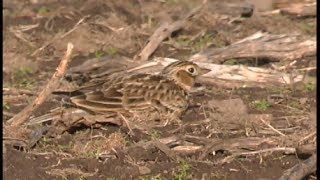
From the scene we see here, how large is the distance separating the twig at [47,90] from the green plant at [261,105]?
7.45 feet

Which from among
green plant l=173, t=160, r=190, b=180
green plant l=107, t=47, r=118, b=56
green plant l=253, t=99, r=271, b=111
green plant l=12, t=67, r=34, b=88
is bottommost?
green plant l=107, t=47, r=118, b=56

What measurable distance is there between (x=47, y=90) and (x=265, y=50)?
3777 millimetres

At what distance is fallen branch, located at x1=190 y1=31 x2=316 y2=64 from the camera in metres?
11.4

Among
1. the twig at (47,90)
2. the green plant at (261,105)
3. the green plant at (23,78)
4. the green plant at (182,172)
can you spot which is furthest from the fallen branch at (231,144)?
the green plant at (23,78)

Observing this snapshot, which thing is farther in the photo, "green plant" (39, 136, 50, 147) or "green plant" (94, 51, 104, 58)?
"green plant" (94, 51, 104, 58)

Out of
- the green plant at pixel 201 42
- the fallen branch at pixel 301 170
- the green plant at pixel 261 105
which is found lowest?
the green plant at pixel 201 42

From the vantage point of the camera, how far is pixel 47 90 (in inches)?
327

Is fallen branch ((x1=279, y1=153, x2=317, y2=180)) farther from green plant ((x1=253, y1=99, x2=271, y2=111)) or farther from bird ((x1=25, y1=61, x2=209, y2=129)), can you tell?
green plant ((x1=253, y1=99, x2=271, y2=111))

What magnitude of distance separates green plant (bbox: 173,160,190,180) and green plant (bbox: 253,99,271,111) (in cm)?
216

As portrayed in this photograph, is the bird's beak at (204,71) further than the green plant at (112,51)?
No

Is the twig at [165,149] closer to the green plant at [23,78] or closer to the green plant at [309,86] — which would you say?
the green plant at [309,86]

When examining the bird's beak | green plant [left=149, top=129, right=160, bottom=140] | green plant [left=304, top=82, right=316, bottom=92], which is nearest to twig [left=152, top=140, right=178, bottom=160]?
green plant [left=149, top=129, right=160, bottom=140]

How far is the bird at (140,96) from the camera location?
9.25m

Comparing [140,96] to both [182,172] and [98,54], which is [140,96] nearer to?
[182,172]
